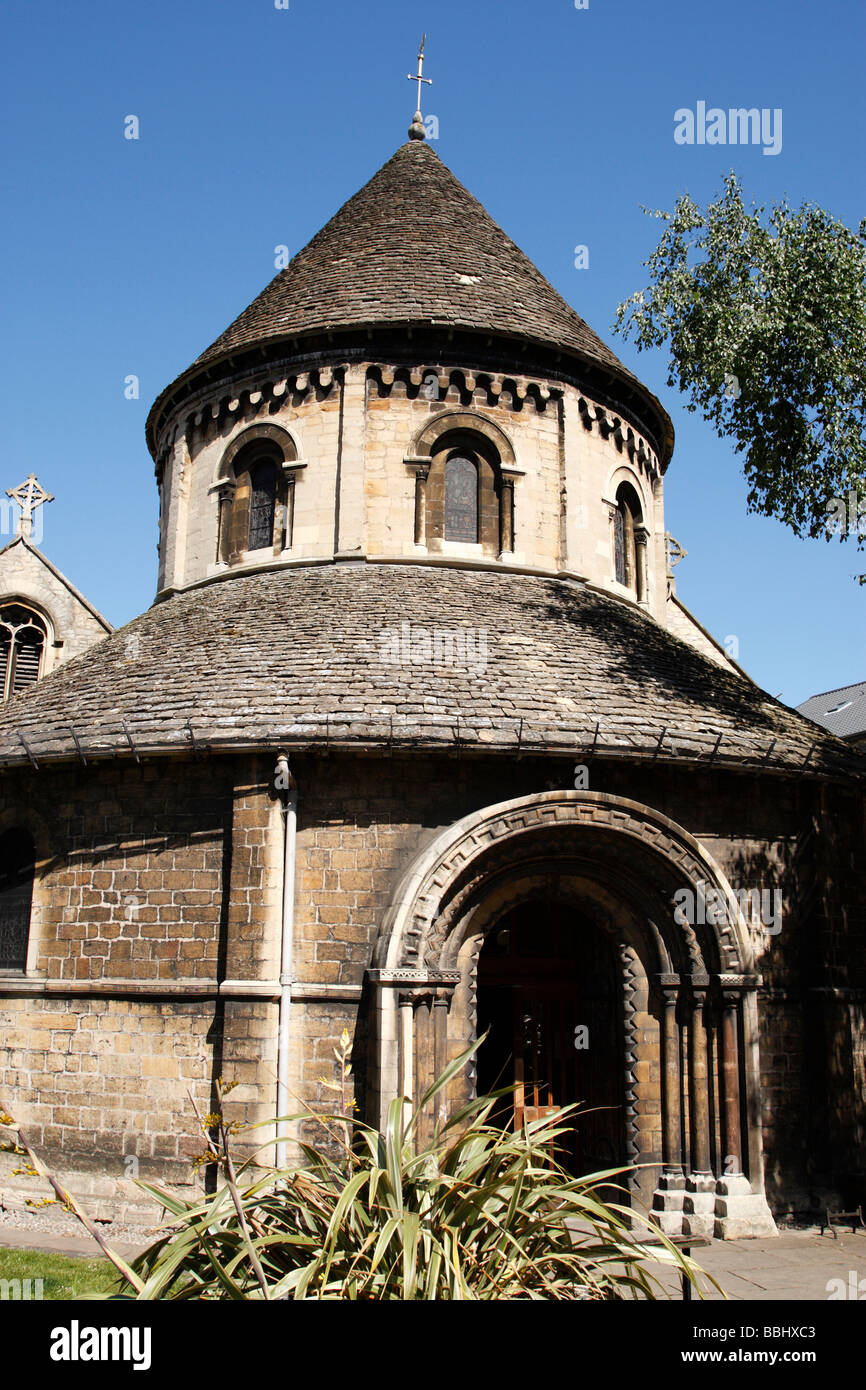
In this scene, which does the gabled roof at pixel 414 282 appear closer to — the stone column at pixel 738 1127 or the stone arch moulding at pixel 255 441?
the stone arch moulding at pixel 255 441

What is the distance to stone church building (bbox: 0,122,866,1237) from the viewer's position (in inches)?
412

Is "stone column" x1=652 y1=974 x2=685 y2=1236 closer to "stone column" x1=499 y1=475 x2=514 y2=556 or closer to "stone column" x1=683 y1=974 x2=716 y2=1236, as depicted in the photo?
"stone column" x1=683 y1=974 x2=716 y2=1236

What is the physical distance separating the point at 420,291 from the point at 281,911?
9464 mm

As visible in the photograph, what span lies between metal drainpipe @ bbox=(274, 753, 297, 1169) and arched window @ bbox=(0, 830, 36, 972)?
3.25m

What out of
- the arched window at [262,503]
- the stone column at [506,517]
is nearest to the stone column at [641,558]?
the stone column at [506,517]

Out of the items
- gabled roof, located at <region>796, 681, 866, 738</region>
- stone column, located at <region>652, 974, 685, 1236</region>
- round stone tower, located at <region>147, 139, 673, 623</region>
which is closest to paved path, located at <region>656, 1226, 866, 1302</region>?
stone column, located at <region>652, 974, 685, 1236</region>

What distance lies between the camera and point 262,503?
15.8m

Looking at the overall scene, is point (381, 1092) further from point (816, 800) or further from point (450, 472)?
point (450, 472)

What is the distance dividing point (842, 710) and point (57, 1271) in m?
44.4

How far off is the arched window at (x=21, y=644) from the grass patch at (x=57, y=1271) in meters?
13.0

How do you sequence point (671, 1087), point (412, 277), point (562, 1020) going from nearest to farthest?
point (671, 1087)
point (562, 1020)
point (412, 277)

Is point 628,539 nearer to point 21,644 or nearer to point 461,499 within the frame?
point 461,499

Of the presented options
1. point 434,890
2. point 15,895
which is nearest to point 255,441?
point 15,895

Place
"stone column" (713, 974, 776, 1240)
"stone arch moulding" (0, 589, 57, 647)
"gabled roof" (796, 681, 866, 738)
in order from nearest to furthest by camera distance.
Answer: "stone column" (713, 974, 776, 1240), "stone arch moulding" (0, 589, 57, 647), "gabled roof" (796, 681, 866, 738)
